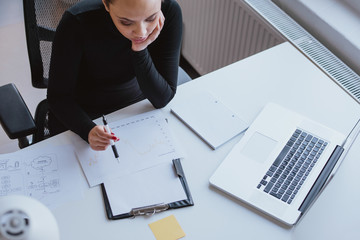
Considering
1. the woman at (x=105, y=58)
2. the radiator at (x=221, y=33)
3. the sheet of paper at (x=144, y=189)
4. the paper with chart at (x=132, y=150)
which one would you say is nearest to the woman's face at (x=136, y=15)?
the woman at (x=105, y=58)

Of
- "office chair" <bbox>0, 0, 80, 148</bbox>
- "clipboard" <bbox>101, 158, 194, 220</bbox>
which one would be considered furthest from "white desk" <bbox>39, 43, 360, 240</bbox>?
"office chair" <bbox>0, 0, 80, 148</bbox>

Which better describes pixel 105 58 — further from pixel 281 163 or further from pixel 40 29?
pixel 281 163

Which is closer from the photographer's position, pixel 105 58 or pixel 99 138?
pixel 99 138

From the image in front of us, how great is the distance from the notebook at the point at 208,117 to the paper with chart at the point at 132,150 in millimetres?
77

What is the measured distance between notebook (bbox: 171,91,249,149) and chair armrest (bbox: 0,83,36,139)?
0.45 metres

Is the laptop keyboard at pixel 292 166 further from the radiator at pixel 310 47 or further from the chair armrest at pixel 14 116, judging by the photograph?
the chair armrest at pixel 14 116

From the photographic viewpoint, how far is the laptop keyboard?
106 cm

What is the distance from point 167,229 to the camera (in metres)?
0.98

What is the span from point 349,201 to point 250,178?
0.86 ft

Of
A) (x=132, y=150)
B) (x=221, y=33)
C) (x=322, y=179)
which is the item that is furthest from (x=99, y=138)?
(x=221, y=33)

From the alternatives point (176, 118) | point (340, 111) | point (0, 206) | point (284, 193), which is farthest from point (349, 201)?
point (0, 206)

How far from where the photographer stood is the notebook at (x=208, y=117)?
3.89 feet

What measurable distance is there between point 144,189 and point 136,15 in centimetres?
46

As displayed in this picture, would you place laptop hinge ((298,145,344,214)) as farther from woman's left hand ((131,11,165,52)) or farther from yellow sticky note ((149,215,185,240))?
woman's left hand ((131,11,165,52))
